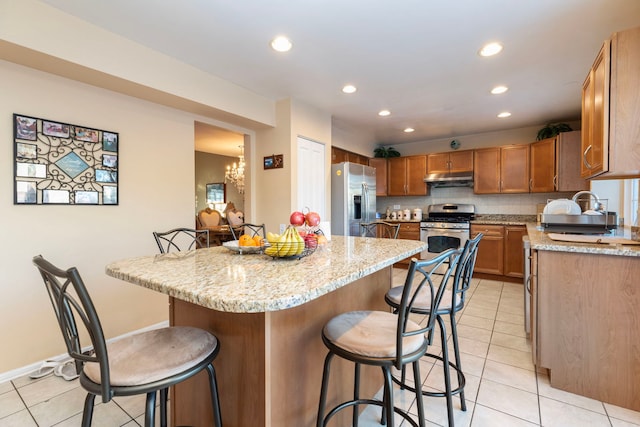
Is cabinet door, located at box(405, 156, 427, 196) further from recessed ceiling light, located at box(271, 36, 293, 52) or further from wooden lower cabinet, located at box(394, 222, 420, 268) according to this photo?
recessed ceiling light, located at box(271, 36, 293, 52)

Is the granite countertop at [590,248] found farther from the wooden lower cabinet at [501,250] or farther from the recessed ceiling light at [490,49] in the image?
the wooden lower cabinet at [501,250]

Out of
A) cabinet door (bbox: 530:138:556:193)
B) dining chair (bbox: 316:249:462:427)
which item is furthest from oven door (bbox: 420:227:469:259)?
dining chair (bbox: 316:249:462:427)

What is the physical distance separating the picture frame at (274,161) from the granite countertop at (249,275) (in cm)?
209

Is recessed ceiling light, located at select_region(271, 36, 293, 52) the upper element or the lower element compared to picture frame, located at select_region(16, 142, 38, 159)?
upper

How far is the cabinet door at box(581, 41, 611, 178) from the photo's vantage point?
1654 millimetres

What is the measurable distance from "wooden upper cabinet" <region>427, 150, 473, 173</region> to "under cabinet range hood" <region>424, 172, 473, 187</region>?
8 cm

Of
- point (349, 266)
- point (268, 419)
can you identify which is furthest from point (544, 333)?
point (268, 419)

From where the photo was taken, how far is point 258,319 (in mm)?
1068

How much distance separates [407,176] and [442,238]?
1313mm

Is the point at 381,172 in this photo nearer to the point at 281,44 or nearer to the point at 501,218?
the point at 501,218

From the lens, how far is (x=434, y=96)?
346 cm

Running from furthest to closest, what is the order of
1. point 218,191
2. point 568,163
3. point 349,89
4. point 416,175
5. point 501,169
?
point 218,191, point 416,175, point 501,169, point 568,163, point 349,89

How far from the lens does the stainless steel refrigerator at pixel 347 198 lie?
4133 mm

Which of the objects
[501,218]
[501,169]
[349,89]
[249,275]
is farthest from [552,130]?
[249,275]
